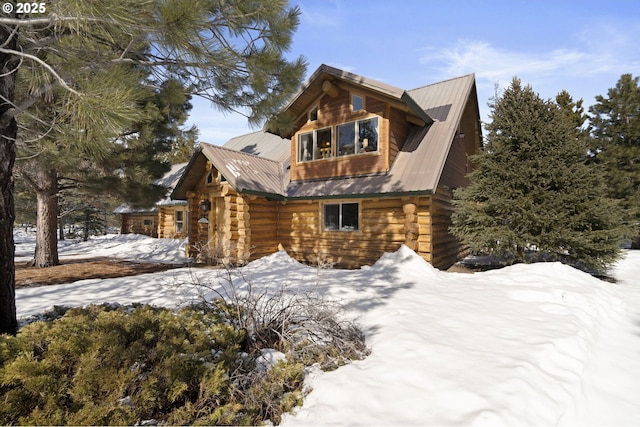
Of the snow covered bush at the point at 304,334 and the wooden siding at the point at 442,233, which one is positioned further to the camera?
the wooden siding at the point at 442,233

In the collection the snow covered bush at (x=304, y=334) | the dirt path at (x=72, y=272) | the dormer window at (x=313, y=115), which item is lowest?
the dirt path at (x=72, y=272)

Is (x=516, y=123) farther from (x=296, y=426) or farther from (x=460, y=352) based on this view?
(x=296, y=426)

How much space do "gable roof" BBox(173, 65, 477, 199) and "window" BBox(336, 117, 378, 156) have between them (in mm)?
1066

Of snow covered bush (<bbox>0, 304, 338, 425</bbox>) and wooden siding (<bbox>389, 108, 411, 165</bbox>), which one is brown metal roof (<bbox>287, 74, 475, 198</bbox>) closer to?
wooden siding (<bbox>389, 108, 411, 165</bbox>)

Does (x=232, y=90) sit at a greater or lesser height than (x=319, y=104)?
lesser

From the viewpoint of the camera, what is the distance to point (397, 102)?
10703mm

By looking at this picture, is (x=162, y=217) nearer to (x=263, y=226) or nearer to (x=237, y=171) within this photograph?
(x=263, y=226)

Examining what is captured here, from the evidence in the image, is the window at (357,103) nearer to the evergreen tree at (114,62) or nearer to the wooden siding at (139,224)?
the evergreen tree at (114,62)

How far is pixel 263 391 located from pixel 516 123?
11.9 meters

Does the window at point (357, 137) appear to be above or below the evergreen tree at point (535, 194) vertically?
above

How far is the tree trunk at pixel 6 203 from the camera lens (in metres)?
4.10

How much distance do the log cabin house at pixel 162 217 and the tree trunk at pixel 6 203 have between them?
→ 13.8 meters

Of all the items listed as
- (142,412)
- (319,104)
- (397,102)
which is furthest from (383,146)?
(142,412)

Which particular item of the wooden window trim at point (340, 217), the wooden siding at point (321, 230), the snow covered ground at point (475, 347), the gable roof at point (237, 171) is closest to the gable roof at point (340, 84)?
the gable roof at point (237, 171)
